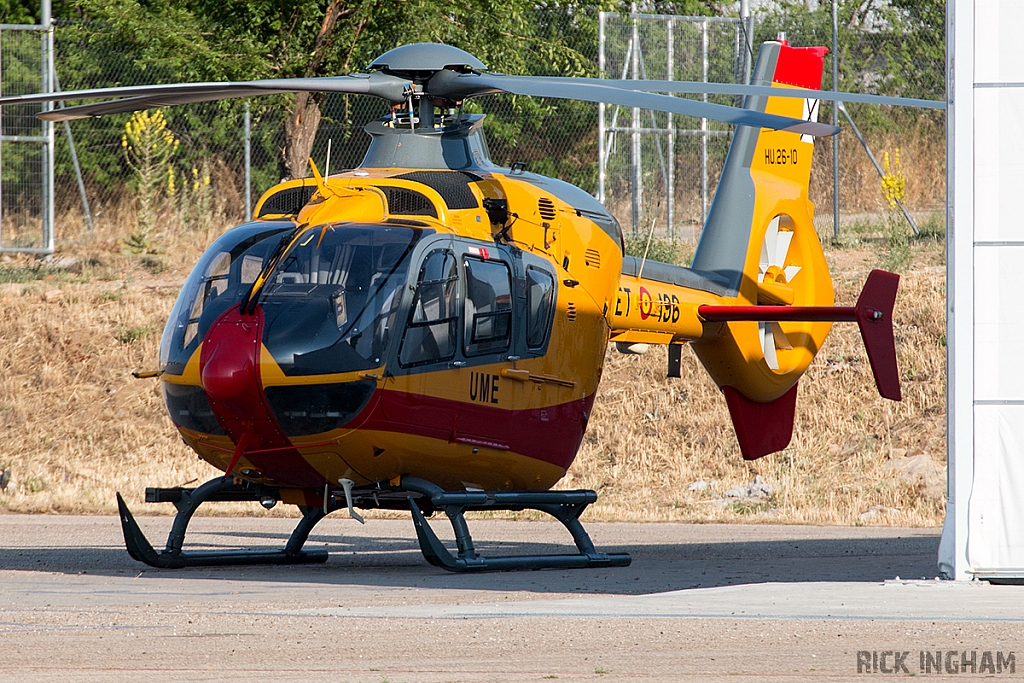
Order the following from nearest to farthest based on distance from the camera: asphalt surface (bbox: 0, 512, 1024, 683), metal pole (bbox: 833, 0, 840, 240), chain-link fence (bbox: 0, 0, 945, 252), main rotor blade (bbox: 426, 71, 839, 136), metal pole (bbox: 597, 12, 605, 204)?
asphalt surface (bbox: 0, 512, 1024, 683), main rotor blade (bbox: 426, 71, 839, 136), metal pole (bbox: 833, 0, 840, 240), metal pole (bbox: 597, 12, 605, 204), chain-link fence (bbox: 0, 0, 945, 252)

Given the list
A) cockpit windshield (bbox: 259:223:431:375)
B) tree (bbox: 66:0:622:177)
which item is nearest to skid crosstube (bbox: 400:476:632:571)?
cockpit windshield (bbox: 259:223:431:375)

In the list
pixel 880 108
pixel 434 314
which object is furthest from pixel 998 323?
pixel 880 108

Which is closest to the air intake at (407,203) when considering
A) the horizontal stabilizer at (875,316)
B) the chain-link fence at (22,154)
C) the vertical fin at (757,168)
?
the horizontal stabilizer at (875,316)

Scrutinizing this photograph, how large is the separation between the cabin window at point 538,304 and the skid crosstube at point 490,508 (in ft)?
3.91

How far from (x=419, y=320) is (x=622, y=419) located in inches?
405

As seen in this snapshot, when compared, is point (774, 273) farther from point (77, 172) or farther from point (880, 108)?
point (77, 172)

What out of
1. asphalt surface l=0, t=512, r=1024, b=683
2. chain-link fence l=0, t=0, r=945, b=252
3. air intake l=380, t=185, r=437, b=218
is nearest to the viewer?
asphalt surface l=0, t=512, r=1024, b=683

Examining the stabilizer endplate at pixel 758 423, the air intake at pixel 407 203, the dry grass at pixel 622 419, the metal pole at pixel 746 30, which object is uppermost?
the metal pole at pixel 746 30

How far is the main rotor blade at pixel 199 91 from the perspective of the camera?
890 centimetres

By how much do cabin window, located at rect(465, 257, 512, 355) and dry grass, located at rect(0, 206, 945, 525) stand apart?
20.7 ft

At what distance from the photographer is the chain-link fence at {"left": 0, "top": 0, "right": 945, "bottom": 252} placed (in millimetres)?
20125

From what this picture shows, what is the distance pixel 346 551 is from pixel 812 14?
494 inches

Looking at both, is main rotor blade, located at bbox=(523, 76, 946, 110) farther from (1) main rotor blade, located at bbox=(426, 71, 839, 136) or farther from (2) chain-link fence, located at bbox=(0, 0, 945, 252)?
(2) chain-link fence, located at bbox=(0, 0, 945, 252)

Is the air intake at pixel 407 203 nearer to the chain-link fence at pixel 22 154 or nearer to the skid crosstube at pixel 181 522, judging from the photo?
the skid crosstube at pixel 181 522
